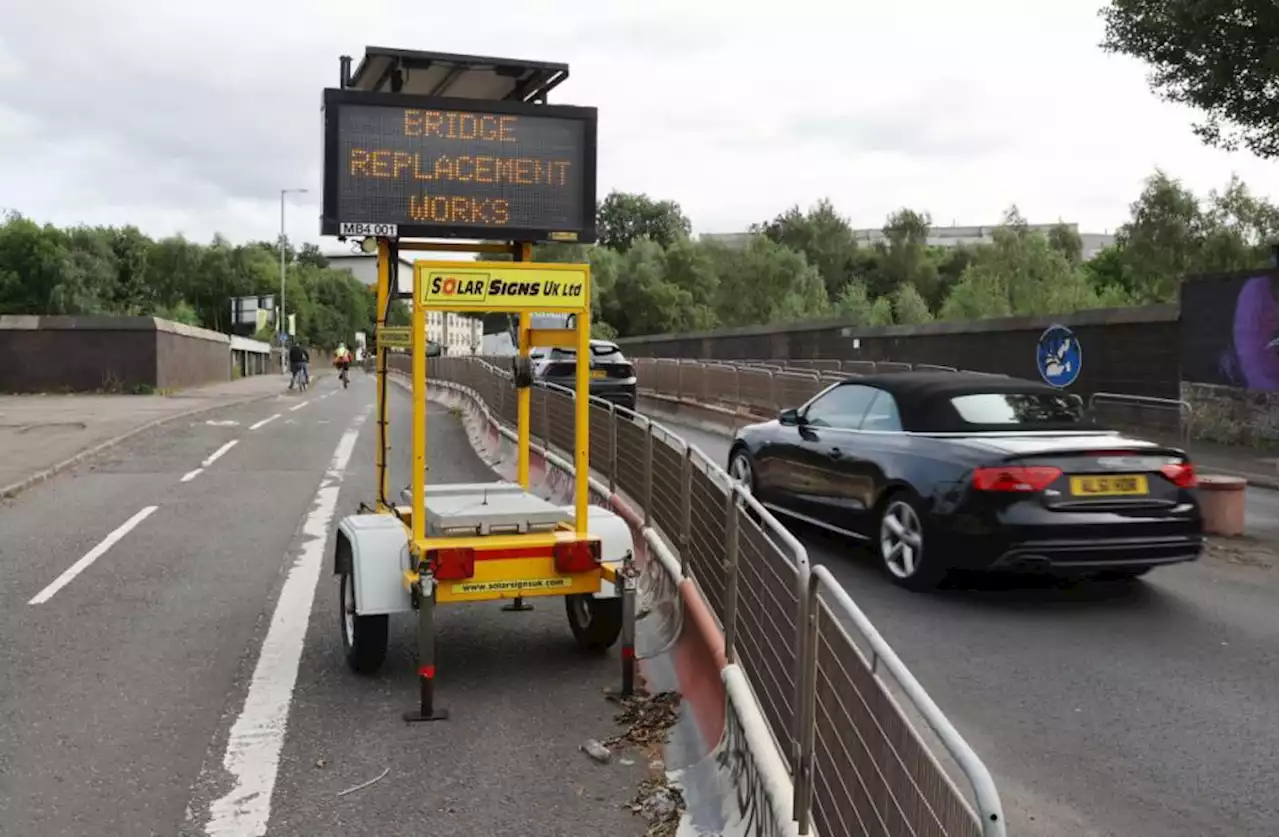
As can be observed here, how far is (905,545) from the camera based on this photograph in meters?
7.97

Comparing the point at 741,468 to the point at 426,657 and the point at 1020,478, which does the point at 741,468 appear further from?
the point at 426,657

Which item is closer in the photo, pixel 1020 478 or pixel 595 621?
pixel 595 621

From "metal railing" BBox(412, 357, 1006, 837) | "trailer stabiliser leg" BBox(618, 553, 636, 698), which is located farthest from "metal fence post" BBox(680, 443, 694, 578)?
"trailer stabiliser leg" BBox(618, 553, 636, 698)

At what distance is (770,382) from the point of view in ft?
72.8

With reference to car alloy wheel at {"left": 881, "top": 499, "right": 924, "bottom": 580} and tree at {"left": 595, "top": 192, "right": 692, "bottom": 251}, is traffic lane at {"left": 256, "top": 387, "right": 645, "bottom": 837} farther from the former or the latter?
tree at {"left": 595, "top": 192, "right": 692, "bottom": 251}

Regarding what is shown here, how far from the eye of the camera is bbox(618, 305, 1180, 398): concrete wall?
65.5 ft

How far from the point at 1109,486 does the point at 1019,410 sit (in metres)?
1.08

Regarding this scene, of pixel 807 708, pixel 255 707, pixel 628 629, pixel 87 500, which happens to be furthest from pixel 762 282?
pixel 807 708

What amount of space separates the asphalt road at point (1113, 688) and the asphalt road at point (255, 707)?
5.44ft

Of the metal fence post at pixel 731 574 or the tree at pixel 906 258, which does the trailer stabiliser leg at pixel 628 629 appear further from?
the tree at pixel 906 258

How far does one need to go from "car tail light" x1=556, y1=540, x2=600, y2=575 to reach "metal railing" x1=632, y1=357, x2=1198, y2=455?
12.7 metres

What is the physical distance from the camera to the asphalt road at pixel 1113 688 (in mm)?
4398

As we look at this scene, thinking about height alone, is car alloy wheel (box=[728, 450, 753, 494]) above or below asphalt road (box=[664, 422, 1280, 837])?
above

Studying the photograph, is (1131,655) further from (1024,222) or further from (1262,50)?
(1024,222)
